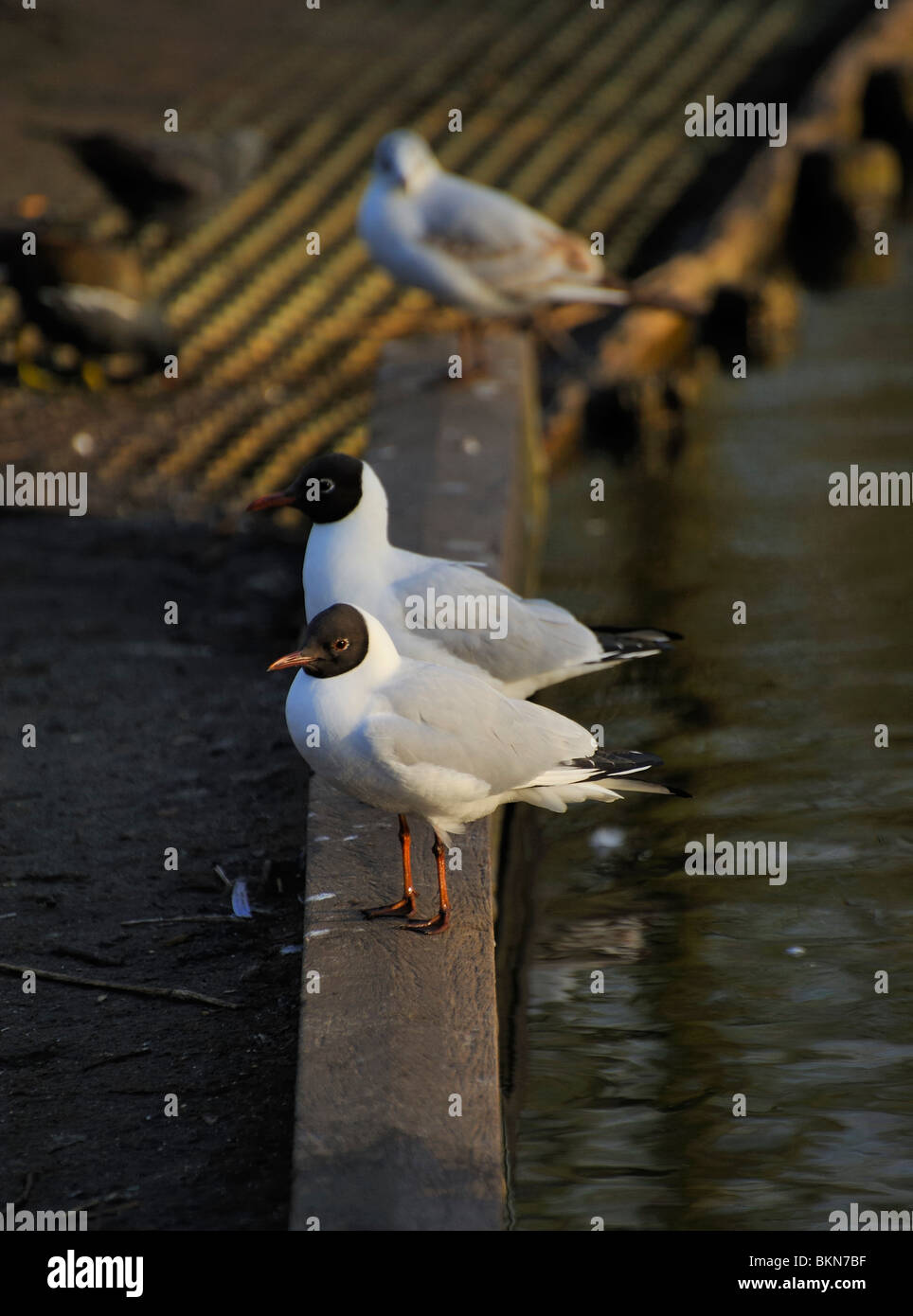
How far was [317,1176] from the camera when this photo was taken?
320cm

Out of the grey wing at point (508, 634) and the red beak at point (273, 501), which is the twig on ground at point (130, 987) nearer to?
the grey wing at point (508, 634)

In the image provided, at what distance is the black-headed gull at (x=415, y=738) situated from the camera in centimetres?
392

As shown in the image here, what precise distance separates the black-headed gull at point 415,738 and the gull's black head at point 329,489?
83 centimetres

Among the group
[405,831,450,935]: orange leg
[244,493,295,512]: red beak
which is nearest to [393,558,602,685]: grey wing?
[244,493,295,512]: red beak

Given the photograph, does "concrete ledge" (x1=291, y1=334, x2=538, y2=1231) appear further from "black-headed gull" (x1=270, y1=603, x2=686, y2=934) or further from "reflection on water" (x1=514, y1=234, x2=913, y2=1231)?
"reflection on water" (x1=514, y1=234, x2=913, y2=1231)

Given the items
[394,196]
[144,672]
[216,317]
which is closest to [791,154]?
[216,317]

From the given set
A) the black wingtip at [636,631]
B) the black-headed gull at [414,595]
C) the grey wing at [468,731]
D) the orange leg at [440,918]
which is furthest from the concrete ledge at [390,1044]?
the black wingtip at [636,631]

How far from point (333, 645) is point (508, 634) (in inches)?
41.7

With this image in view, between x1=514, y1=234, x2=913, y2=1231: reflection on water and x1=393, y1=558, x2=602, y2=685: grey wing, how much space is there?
25.9 inches

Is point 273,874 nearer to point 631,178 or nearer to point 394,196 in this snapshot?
point 394,196

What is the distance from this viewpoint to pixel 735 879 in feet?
16.9

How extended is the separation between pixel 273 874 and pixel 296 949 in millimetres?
380
